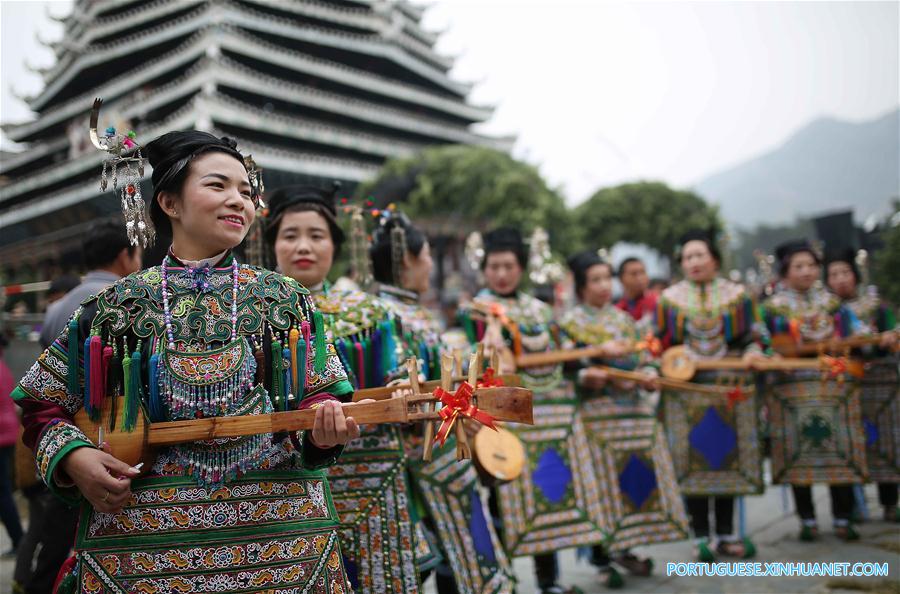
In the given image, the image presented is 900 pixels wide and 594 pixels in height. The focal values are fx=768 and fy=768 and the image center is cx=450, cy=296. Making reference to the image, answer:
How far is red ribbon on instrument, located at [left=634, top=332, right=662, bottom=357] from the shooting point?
5.11 metres

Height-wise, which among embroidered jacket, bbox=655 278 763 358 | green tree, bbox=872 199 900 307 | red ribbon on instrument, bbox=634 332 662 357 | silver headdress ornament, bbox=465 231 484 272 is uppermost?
green tree, bbox=872 199 900 307

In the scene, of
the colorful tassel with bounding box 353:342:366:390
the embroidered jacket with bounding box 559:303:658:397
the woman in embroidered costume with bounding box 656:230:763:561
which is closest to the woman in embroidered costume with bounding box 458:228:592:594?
the embroidered jacket with bounding box 559:303:658:397

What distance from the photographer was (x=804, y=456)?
5.67m

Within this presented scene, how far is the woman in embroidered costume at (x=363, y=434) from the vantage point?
9.89ft

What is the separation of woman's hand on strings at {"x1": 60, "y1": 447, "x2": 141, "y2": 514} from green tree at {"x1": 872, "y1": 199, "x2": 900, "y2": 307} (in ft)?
52.7

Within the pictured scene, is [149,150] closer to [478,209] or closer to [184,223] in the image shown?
[184,223]

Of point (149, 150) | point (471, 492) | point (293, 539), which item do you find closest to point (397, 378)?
point (471, 492)

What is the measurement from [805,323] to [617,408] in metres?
1.95

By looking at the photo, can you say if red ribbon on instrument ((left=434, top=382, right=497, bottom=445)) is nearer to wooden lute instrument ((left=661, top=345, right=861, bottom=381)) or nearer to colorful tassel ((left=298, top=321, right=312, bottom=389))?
colorful tassel ((left=298, top=321, right=312, bottom=389))

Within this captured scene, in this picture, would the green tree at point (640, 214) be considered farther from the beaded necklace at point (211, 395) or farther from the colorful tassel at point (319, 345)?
the beaded necklace at point (211, 395)

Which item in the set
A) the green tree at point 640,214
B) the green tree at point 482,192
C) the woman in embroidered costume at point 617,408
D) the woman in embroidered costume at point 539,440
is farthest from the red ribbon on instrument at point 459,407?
the green tree at point 640,214

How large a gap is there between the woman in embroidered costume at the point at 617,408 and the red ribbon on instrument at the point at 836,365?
4.69ft

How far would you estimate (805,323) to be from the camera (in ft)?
19.6

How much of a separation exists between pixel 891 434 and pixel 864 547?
1237mm
